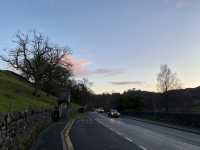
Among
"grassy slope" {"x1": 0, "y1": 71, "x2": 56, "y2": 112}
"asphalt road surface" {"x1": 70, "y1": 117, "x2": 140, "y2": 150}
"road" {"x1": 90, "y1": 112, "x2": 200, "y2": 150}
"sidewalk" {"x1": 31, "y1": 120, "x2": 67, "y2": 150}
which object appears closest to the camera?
"asphalt road surface" {"x1": 70, "y1": 117, "x2": 140, "y2": 150}

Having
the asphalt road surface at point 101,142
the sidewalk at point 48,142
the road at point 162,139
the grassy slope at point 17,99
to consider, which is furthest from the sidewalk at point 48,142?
the road at point 162,139

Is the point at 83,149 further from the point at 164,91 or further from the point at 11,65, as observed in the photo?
the point at 164,91

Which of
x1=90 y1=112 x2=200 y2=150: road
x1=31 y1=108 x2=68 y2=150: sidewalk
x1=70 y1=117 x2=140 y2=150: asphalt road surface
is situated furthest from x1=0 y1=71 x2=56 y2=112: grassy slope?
x1=90 y1=112 x2=200 y2=150: road

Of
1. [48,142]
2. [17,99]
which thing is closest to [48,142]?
[48,142]

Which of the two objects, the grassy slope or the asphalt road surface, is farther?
the grassy slope

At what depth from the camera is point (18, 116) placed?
17109 mm

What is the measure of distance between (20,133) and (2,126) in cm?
541

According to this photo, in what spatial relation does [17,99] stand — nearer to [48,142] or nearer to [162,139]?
[48,142]

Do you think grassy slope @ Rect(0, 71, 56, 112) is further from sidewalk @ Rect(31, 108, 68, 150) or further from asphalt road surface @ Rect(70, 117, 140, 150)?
asphalt road surface @ Rect(70, 117, 140, 150)

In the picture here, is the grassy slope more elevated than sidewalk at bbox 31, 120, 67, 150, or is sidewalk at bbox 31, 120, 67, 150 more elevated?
the grassy slope

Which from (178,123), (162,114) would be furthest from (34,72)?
(178,123)

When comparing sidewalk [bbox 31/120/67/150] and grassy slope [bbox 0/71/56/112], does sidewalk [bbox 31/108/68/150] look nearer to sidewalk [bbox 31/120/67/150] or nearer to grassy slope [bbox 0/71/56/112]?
sidewalk [bbox 31/120/67/150]

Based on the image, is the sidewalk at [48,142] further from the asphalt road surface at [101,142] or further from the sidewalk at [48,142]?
the asphalt road surface at [101,142]

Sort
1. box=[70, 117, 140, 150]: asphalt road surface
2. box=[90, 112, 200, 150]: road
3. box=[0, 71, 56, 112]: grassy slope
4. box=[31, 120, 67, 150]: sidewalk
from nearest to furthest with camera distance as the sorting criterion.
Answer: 1. box=[70, 117, 140, 150]: asphalt road surface
2. box=[90, 112, 200, 150]: road
3. box=[31, 120, 67, 150]: sidewalk
4. box=[0, 71, 56, 112]: grassy slope
